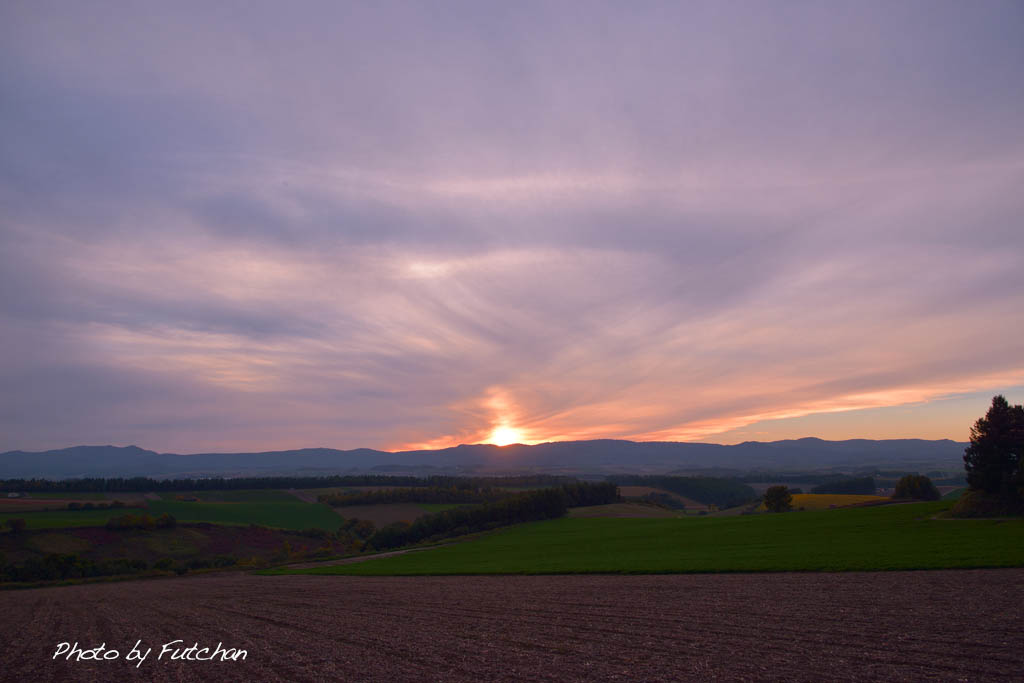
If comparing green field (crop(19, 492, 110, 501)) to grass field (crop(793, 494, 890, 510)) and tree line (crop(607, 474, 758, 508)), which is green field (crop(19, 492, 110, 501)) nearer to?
grass field (crop(793, 494, 890, 510))

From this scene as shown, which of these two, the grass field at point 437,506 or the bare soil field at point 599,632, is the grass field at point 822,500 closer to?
the grass field at point 437,506

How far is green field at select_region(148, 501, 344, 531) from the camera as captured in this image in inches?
4120

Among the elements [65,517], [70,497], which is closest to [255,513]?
[65,517]

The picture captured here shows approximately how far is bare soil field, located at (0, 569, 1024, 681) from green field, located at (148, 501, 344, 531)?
7942cm

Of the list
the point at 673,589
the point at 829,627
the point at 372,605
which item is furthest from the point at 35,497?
the point at 829,627

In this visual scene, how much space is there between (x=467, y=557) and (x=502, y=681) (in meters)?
44.3

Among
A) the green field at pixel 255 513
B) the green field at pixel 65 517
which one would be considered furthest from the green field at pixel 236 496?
the green field at pixel 65 517

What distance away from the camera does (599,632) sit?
60.4 ft

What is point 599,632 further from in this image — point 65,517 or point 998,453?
point 65,517

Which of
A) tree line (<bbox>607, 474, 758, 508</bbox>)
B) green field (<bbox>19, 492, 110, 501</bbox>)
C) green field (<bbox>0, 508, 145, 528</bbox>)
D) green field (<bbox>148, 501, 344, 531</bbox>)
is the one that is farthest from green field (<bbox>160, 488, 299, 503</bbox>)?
tree line (<bbox>607, 474, 758, 508</bbox>)

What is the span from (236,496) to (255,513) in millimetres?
33998

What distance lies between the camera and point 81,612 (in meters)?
31.2

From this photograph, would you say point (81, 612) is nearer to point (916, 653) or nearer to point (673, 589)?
point (673, 589)

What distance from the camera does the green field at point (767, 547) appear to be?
1176 inches
